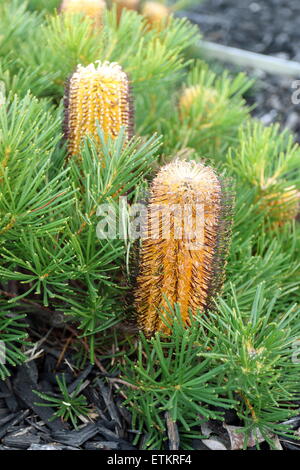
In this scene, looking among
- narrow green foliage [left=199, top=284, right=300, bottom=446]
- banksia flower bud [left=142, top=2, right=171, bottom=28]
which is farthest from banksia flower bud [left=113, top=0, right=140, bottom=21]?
narrow green foliage [left=199, top=284, right=300, bottom=446]

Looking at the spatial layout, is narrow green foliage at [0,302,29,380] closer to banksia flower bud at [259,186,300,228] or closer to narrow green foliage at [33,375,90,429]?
narrow green foliage at [33,375,90,429]

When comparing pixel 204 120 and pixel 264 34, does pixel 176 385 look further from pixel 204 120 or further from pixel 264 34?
pixel 264 34

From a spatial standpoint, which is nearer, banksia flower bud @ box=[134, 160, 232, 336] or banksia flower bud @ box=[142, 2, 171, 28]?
banksia flower bud @ box=[134, 160, 232, 336]

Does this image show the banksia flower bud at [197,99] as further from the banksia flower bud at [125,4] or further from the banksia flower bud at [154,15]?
the banksia flower bud at [125,4]

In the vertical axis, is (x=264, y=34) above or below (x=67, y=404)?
above

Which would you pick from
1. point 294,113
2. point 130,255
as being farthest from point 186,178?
point 294,113

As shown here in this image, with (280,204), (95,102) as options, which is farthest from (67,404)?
(280,204)
